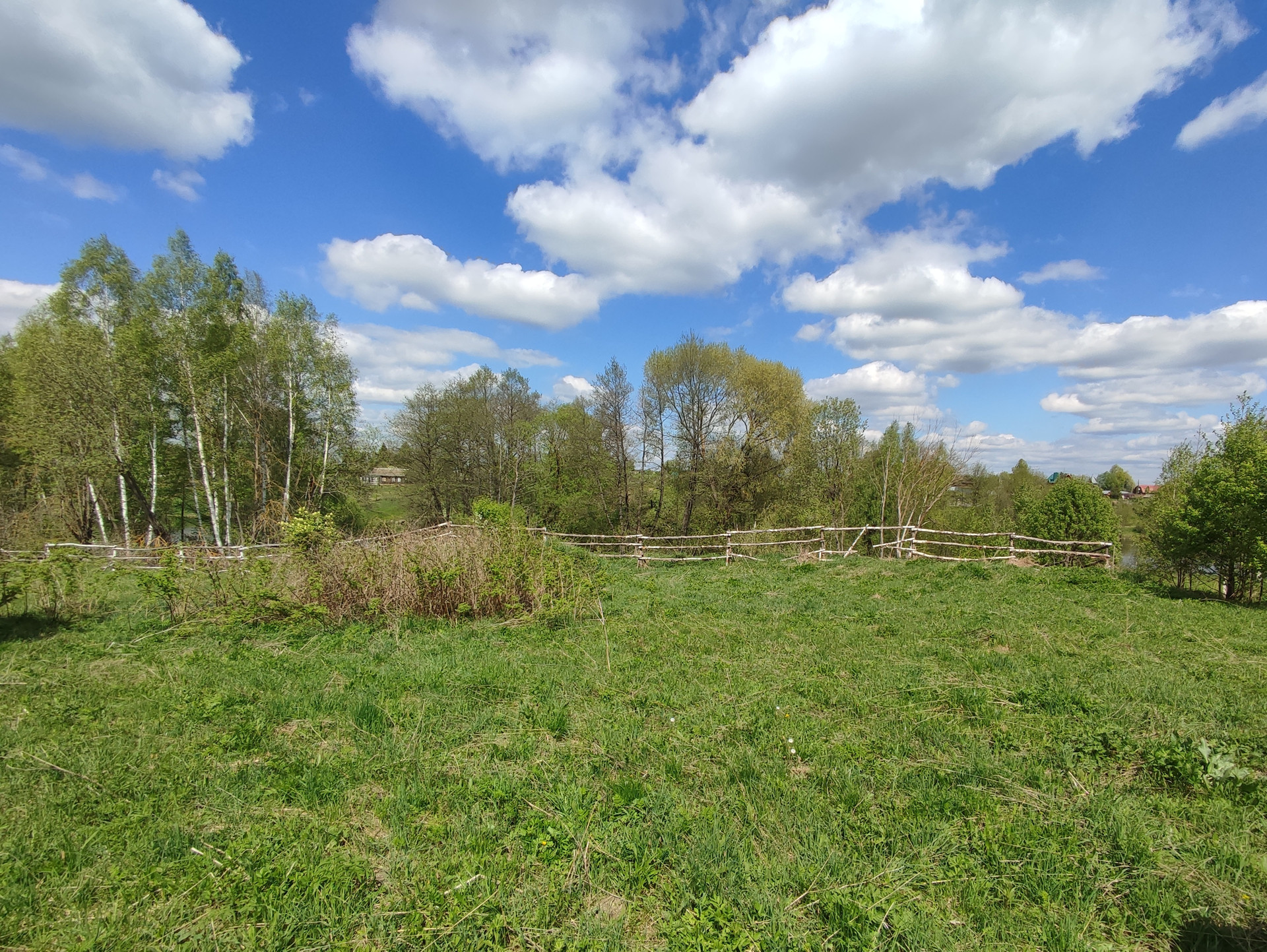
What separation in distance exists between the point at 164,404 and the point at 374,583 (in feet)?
72.3

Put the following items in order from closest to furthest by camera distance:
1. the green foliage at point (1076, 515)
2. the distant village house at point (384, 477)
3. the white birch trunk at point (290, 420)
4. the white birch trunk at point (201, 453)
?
the green foliage at point (1076, 515), the white birch trunk at point (201, 453), the white birch trunk at point (290, 420), the distant village house at point (384, 477)

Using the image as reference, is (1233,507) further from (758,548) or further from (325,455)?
(325,455)

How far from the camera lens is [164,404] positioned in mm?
22562

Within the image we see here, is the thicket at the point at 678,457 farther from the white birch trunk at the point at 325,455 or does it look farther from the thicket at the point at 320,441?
the white birch trunk at the point at 325,455

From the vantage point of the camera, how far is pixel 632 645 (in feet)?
21.9

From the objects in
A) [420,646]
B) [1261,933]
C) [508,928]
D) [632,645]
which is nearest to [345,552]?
[420,646]

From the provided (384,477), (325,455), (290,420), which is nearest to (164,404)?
(290,420)

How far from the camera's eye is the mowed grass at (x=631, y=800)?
2312 mm

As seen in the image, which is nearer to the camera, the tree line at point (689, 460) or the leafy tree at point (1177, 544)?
the leafy tree at point (1177, 544)

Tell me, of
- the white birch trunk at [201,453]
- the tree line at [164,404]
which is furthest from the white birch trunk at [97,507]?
the white birch trunk at [201,453]

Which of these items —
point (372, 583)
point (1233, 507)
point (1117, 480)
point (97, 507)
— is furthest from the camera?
point (1117, 480)

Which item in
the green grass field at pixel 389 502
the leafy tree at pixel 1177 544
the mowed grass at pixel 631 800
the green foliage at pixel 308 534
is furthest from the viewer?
Result: the green grass field at pixel 389 502

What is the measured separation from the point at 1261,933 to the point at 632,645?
5.16m

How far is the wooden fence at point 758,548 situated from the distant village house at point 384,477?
34.0 feet
